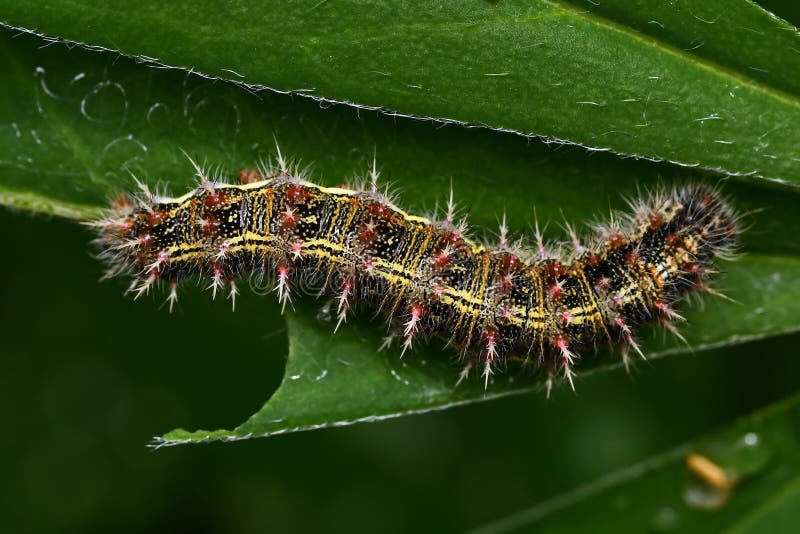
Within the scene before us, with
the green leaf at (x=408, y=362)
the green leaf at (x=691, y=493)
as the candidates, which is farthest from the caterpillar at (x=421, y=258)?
the green leaf at (x=691, y=493)

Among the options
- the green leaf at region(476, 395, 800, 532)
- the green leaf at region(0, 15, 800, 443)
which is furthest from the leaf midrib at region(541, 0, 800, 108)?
the green leaf at region(476, 395, 800, 532)

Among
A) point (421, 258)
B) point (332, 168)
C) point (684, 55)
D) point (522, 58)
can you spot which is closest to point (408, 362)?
point (421, 258)

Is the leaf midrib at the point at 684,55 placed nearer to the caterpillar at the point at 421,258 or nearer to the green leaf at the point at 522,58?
the green leaf at the point at 522,58

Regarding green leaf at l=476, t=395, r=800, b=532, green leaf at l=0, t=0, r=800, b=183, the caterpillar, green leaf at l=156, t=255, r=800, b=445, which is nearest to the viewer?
green leaf at l=0, t=0, r=800, b=183

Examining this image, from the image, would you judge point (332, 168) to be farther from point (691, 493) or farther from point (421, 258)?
point (691, 493)

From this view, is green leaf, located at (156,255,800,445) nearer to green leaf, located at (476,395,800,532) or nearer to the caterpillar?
the caterpillar
